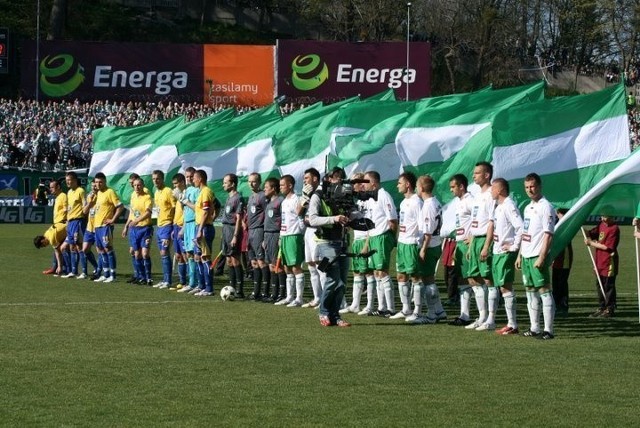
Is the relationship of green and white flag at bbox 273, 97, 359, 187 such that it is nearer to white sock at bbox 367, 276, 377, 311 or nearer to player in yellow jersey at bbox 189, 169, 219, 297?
player in yellow jersey at bbox 189, 169, 219, 297

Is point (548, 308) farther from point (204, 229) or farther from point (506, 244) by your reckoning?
point (204, 229)

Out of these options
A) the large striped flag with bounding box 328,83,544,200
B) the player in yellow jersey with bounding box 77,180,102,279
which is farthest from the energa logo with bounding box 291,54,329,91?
the large striped flag with bounding box 328,83,544,200

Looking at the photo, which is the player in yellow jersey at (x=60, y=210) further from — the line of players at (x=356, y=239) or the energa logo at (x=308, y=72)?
the energa logo at (x=308, y=72)

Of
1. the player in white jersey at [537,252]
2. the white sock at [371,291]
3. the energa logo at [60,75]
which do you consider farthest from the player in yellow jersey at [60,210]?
the energa logo at [60,75]

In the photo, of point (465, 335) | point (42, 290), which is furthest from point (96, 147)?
point (465, 335)

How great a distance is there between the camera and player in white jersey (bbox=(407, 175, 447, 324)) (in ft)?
57.1

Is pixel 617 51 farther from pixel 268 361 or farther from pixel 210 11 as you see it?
pixel 268 361

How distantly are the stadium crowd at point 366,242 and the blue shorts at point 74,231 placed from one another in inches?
18.5

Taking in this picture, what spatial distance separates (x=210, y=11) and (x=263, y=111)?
186 ft

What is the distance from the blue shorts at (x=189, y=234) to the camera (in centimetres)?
2267

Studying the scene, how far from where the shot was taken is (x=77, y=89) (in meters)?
66.9

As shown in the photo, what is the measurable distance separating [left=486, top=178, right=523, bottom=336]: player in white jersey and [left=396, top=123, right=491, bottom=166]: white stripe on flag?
5.45 metres

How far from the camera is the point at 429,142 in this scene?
2178cm

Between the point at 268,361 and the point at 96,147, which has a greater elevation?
the point at 96,147
